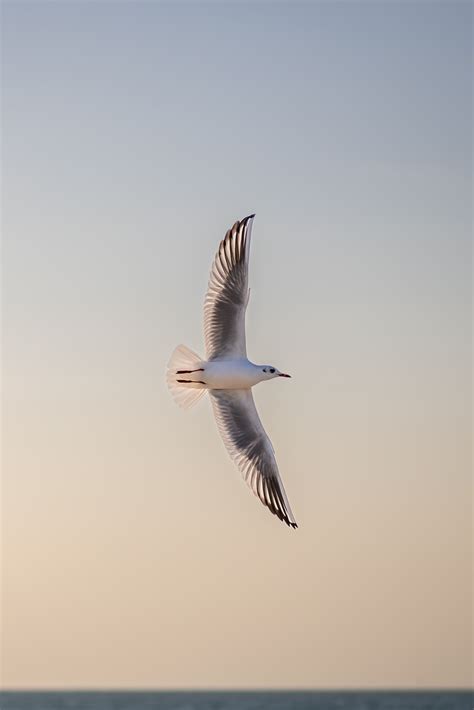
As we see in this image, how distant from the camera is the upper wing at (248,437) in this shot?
17891 millimetres

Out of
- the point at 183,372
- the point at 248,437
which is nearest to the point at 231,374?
the point at 183,372

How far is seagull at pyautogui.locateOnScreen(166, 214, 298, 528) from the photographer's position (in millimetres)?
17500

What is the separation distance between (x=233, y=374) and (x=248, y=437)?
0.81 meters

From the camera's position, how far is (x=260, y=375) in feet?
57.8

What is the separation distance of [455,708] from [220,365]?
1840 inches

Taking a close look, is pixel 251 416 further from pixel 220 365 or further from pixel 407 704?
pixel 407 704

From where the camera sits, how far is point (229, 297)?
1781 centimetres

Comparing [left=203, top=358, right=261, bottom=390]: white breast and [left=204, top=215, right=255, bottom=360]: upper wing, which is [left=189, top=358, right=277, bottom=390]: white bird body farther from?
[left=204, top=215, right=255, bottom=360]: upper wing

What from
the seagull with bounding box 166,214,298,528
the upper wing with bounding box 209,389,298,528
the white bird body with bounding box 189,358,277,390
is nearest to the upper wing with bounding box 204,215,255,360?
the seagull with bounding box 166,214,298,528

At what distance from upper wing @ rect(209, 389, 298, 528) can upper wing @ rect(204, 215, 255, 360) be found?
0.48 metres

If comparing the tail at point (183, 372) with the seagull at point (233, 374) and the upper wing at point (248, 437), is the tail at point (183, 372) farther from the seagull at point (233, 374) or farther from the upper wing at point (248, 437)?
the upper wing at point (248, 437)

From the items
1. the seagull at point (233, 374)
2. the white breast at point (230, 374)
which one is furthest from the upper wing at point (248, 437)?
the white breast at point (230, 374)

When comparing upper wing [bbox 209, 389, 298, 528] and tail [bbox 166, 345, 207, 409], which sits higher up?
tail [bbox 166, 345, 207, 409]

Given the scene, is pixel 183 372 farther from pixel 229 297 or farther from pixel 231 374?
pixel 229 297
